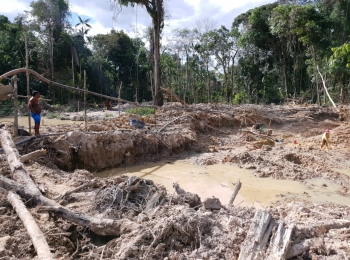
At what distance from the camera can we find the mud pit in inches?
105

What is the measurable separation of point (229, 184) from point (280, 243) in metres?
4.02

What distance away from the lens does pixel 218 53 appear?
26453mm

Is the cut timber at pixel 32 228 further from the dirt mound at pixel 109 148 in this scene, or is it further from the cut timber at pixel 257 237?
the dirt mound at pixel 109 148

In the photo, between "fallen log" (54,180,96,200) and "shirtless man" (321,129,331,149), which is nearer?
"fallen log" (54,180,96,200)

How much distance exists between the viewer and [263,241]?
2.67 meters

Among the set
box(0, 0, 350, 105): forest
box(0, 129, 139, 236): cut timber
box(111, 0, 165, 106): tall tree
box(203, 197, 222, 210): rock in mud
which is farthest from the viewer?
box(0, 0, 350, 105): forest

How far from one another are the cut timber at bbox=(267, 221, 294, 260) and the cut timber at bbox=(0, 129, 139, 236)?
125 centimetres

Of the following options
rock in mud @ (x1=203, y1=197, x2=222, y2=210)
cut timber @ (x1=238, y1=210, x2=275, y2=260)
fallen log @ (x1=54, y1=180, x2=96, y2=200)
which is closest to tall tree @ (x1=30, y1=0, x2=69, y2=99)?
fallen log @ (x1=54, y1=180, x2=96, y2=200)

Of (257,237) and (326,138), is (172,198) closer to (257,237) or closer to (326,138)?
(257,237)

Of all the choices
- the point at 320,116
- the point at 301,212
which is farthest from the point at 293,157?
the point at 320,116

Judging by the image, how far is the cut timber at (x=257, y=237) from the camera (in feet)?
8.19

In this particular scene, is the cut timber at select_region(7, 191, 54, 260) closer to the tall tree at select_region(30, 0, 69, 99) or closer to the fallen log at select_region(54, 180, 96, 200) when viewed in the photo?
the fallen log at select_region(54, 180, 96, 200)

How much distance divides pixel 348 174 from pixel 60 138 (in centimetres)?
717

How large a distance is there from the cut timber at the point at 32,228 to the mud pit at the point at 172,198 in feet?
0.33
